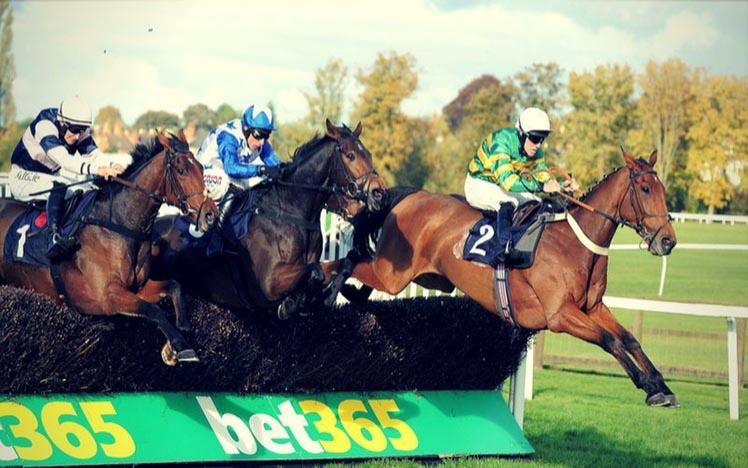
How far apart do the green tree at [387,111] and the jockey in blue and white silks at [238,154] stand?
3273 centimetres

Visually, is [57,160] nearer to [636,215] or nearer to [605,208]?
[605,208]

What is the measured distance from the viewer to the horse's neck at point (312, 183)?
24.8ft

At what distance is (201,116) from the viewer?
301 feet

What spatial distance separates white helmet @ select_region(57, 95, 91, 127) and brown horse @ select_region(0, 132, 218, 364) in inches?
18.5

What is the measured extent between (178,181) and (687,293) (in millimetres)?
14467

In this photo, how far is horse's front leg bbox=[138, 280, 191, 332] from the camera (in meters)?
6.46

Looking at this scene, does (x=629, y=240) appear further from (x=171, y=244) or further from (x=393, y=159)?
(x=171, y=244)

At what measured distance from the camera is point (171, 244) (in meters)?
8.05

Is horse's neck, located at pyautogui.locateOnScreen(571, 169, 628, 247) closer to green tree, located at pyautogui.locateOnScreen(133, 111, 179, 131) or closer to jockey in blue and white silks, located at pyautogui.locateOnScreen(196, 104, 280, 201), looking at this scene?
jockey in blue and white silks, located at pyautogui.locateOnScreen(196, 104, 280, 201)

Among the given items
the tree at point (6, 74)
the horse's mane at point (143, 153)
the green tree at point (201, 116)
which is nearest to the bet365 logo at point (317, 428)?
the horse's mane at point (143, 153)

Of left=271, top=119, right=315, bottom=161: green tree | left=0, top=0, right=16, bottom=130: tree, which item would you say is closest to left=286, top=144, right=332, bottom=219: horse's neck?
Result: left=271, top=119, right=315, bottom=161: green tree

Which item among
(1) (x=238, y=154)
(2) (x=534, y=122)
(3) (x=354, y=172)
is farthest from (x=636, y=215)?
(1) (x=238, y=154)

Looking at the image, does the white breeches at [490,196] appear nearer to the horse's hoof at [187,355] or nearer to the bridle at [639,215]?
the bridle at [639,215]

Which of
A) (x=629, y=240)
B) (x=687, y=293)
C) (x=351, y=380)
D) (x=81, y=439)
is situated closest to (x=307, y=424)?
(x=351, y=380)
